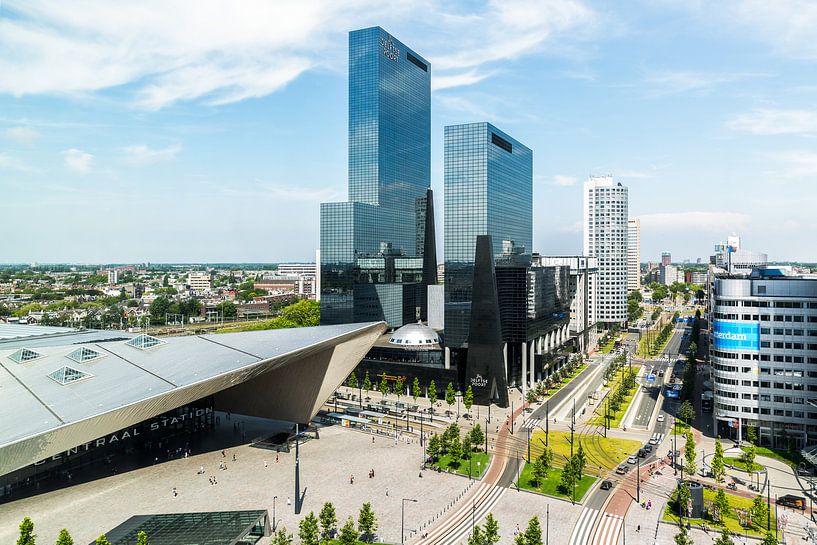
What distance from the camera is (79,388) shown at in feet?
175

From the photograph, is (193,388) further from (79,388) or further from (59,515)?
(59,515)

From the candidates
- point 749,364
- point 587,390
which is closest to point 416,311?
point 587,390

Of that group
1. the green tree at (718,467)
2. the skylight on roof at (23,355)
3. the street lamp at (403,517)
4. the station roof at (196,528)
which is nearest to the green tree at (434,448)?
the street lamp at (403,517)

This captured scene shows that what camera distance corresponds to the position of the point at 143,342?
6794cm

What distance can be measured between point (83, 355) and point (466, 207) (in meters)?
65.9

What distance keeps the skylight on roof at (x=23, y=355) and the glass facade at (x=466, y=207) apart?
62103 millimetres

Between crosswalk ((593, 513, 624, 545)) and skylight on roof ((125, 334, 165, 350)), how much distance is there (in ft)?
171

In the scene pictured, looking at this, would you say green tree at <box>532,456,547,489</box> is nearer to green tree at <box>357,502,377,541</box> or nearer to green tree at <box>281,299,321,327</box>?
green tree at <box>357,502,377,541</box>

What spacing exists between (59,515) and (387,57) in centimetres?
12653

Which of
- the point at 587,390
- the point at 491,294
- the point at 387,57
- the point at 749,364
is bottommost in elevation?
the point at 587,390

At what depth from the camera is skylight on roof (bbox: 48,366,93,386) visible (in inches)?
2160

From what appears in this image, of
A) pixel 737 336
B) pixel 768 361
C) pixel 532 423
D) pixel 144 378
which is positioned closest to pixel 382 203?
Result: pixel 532 423

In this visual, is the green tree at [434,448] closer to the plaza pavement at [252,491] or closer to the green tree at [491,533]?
the plaza pavement at [252,491]

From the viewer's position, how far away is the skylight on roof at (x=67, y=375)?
54.9m
